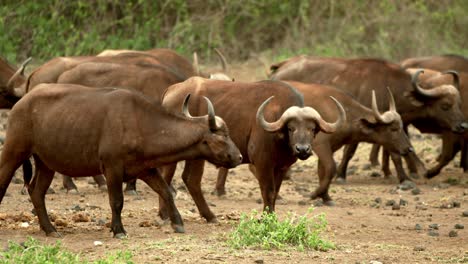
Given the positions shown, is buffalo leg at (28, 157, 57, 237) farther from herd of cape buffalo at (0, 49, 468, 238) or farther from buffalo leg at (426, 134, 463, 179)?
buffalo leg at (426, 134, 463, 179)

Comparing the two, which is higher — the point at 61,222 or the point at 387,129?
the point at 387,129

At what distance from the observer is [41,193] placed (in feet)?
35.6

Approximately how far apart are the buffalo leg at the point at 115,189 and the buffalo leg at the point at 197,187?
58.2 inches

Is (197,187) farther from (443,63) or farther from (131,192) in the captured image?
→ (443,63)

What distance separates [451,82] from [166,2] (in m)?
8.37

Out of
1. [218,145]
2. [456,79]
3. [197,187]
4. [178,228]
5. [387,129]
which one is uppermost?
[456,79]

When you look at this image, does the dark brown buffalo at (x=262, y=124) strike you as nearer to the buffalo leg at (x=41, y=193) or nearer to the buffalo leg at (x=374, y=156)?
the buffalo leg at (x=41, y=193)

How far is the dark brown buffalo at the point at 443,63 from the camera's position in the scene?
18766mm

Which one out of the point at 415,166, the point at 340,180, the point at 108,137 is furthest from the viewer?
the point at 415,166

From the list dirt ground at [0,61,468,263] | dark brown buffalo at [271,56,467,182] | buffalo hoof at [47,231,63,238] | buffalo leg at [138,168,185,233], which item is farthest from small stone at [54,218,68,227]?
dark brown buffalo at [271,56,467,182]

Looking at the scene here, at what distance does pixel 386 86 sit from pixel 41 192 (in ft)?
23.3

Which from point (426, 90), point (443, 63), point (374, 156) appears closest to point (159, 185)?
point (426, 90)

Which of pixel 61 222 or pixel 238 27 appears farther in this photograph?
pixel 238 27

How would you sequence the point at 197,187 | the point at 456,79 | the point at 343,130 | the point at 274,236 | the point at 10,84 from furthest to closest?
the point at 456,79 < the point at 10,84 < the point at 343,130 < the point at 197,187 < the point at 274,236
